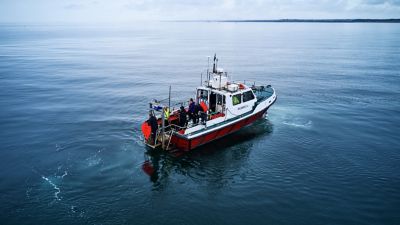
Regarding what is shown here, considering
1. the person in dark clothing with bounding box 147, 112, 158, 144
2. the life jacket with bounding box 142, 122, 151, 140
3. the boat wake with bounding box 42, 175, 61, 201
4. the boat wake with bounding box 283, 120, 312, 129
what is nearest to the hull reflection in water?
the life jacket with bounding box 142, 122, 151, 140

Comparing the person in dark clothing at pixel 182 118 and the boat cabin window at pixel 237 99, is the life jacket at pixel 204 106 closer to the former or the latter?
the boat cabin window at pixel 237 99

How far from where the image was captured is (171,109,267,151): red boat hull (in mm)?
19942

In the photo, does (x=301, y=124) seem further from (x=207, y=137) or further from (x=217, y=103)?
(x=207, y=137)

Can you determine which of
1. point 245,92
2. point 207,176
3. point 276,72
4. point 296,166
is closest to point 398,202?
point 296,166

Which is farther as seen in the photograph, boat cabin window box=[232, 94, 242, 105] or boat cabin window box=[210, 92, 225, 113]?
boat cabin window box=[232, 94, 242, 105]

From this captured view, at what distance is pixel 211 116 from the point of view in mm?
21594

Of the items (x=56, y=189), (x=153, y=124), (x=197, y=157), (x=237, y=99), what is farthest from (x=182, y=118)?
(x=56, y=189)

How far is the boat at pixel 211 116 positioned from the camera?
19.8 m

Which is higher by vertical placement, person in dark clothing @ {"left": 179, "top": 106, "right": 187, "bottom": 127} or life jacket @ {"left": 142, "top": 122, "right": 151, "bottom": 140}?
person in dark clothing @ {"left": 179, "top": 106, "right": 187, "bottom": 127}

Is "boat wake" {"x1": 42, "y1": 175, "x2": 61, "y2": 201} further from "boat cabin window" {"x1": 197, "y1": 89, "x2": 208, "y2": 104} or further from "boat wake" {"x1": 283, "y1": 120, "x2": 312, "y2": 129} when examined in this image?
"boat wake" {"x1": 283, "y1": 120, "x2": 312, "y2": 129}

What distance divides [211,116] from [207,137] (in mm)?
1529

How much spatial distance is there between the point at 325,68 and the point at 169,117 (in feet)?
129

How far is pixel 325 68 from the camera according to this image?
172ft

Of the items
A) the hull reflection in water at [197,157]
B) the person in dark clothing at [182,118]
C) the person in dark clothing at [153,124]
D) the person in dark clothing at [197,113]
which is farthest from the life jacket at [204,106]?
the person in dark clothing at [153,124]
